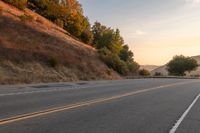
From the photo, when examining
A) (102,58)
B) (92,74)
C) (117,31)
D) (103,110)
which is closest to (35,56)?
(92,74)

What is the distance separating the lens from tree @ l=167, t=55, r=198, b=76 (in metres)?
122

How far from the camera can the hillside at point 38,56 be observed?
39.5 metres

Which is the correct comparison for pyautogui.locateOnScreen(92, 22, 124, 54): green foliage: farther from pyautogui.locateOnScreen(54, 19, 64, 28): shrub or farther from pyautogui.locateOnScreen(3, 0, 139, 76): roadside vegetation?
pyautogui.locateOnScreen(54, 19, 64, 28): shrub

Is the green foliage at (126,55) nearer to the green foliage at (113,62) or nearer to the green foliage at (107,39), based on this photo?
the green foliage at (107,39)

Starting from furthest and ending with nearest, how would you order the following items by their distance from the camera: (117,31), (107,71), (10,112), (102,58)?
1. (117,31)
2. (102,58)
3. (107,71)
4. (10,112)

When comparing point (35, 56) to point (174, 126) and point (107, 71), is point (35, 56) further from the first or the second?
point (174, 126)

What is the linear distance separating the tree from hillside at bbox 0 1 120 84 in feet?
204

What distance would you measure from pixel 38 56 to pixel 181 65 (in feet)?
269

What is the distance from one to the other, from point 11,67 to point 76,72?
12591mm

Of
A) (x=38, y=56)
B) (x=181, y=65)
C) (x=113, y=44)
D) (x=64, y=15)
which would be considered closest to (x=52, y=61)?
(x=38, y=56)

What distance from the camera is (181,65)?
122 metres

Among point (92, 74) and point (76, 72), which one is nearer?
point (76, 72)

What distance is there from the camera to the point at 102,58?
209 ft

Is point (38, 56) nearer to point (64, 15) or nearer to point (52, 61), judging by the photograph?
point (52, 61)
